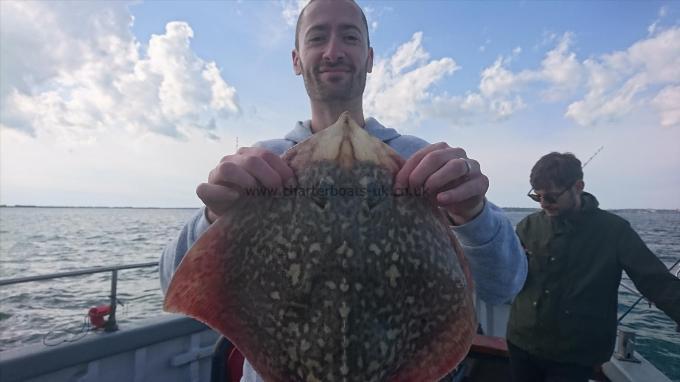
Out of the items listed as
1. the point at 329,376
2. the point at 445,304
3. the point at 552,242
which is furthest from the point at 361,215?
the point at 552,242

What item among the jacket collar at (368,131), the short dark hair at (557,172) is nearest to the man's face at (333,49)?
the jacket collar at (368,131)

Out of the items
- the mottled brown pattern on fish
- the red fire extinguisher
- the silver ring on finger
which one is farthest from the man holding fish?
the red fire extinguisher

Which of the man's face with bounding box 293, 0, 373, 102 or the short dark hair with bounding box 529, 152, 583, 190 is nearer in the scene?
the man's face with bounding box 293, 0, 373, 102

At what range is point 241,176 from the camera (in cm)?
161

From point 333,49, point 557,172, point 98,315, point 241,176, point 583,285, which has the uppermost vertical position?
point 333,49

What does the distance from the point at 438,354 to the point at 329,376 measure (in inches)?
19.0

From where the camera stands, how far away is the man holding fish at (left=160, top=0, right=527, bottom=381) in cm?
163

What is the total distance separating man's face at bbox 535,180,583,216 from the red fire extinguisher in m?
6.56

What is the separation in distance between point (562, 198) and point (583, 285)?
47.0 inches

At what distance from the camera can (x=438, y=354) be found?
162 centimetres

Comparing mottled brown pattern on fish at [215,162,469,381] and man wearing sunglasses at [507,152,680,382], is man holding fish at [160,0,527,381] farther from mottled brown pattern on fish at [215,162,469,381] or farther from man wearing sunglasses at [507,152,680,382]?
man wearing sunglasses at [507,152,680,382]

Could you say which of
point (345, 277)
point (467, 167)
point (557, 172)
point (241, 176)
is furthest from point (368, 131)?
point (557, 172)

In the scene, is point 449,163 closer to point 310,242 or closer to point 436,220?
point 436,220

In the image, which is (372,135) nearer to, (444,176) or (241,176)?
(444,176)
